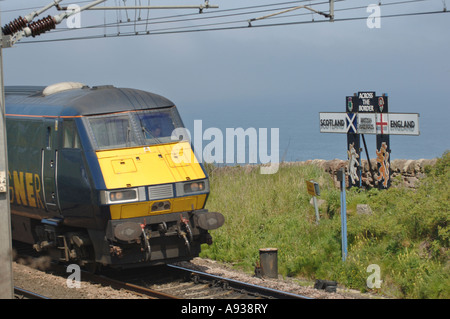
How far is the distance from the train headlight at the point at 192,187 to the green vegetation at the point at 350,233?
2.72m

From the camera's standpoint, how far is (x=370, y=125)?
59.3 feet

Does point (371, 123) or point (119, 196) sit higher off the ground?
point (371, 123)

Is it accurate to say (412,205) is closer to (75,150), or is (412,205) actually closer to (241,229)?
(241,229)

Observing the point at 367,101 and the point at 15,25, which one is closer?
the point at 15,25

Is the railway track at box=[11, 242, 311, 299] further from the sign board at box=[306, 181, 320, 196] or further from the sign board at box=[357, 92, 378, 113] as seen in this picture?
the sign board at box=[357, 92, 378, 113]

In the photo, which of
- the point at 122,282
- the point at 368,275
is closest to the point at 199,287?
the point at 122,282

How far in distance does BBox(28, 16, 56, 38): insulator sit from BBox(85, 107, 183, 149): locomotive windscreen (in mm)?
→ 1867

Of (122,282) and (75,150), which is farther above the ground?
(75,150)

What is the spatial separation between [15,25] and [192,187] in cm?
436

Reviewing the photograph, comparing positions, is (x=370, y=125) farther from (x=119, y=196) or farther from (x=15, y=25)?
(x=15, y=25)

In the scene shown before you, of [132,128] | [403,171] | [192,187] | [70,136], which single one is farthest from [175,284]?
[403,171]

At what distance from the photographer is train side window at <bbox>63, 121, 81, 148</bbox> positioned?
466 inches

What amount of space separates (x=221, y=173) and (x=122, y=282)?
999 centimetres
